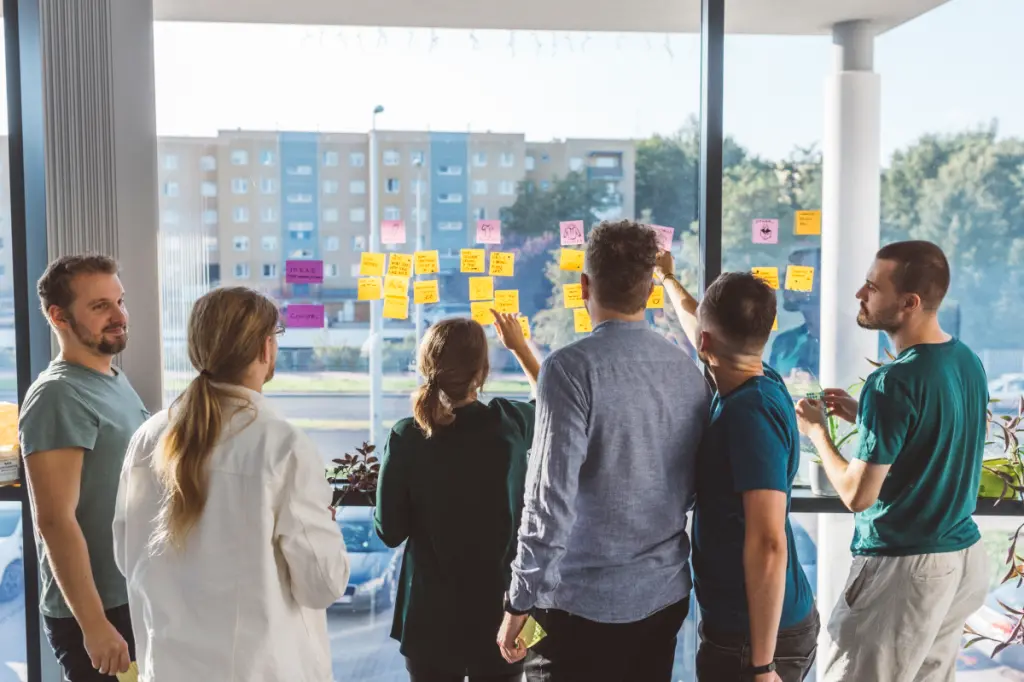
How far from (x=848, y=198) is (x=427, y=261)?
149 cm

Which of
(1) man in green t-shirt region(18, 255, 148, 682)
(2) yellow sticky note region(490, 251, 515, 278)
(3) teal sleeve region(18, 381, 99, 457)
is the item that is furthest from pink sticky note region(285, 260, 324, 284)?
(3) teal sleeve region(18, 381, 99, 457)

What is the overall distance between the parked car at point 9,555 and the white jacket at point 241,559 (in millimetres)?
2023

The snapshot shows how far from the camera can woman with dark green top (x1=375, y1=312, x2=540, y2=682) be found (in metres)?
2.06

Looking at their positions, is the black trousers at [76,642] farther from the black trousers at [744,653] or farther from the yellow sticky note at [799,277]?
the yellow sticky note at [799,277]

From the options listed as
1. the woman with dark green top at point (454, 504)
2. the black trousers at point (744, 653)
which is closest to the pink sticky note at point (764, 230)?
the woman with dark green top at point (454, 504)

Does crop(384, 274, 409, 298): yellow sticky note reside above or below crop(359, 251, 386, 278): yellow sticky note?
below

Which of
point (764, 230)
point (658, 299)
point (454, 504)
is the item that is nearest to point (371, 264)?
point (658, 299)

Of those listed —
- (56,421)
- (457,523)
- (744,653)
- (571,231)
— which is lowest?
(744,653)

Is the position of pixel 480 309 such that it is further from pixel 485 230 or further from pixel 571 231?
pixel 571 231

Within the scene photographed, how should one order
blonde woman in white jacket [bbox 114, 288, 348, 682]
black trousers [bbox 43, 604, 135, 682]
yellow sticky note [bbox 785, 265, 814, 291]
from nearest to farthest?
1. blonde woman in white jacket [bbox 114, 288, 348, 682]
2. black trousers [bbox 43, 604, 135, 682]
3. yellow sticky note [bbox 785, 265, 814, 291]

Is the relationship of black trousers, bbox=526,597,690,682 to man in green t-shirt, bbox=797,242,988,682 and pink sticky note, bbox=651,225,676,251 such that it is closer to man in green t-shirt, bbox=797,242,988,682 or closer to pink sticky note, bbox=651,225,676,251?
man in green t-shirt, bbox=797,242,988,682

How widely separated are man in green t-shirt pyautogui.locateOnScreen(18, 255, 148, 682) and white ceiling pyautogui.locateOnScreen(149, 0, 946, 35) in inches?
46.4

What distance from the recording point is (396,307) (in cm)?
306

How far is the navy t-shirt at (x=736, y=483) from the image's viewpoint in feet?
5.77
